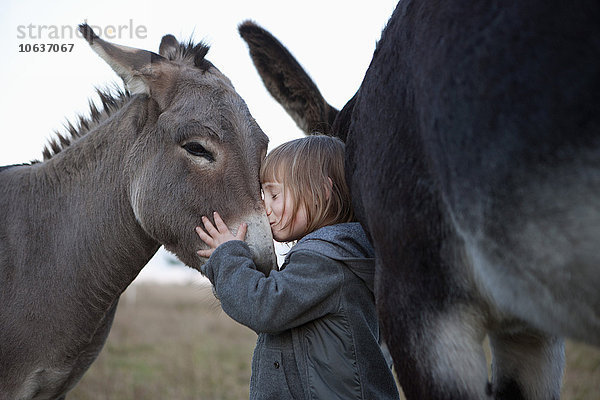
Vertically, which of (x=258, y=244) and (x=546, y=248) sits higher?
(x=546, y=248)

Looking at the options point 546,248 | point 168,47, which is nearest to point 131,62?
point 168,47

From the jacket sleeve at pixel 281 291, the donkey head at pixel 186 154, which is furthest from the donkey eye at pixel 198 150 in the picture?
the jacket sleeve at pixel 281 291

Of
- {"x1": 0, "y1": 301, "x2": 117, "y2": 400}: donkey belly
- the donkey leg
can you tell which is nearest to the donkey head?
{"x1": 0, "y1": 301, "x2": 117, "y2": 400}: donkey belly

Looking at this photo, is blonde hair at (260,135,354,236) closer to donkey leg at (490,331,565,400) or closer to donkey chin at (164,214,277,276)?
donkey chin at (164,214,277,276)

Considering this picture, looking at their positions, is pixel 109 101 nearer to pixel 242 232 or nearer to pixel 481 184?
pixel 242 232

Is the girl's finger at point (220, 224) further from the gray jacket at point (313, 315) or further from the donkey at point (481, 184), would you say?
the donkey at point (481, 184)

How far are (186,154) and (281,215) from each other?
57cm

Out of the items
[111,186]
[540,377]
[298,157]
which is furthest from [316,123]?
[540,377]

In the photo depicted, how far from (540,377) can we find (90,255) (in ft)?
6.84

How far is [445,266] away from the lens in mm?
1241

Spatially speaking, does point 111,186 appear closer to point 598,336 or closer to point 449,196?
point 449,196

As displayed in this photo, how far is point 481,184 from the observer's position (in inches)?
44.3

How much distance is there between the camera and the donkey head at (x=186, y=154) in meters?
2.20

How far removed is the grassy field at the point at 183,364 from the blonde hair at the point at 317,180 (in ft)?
2.18
